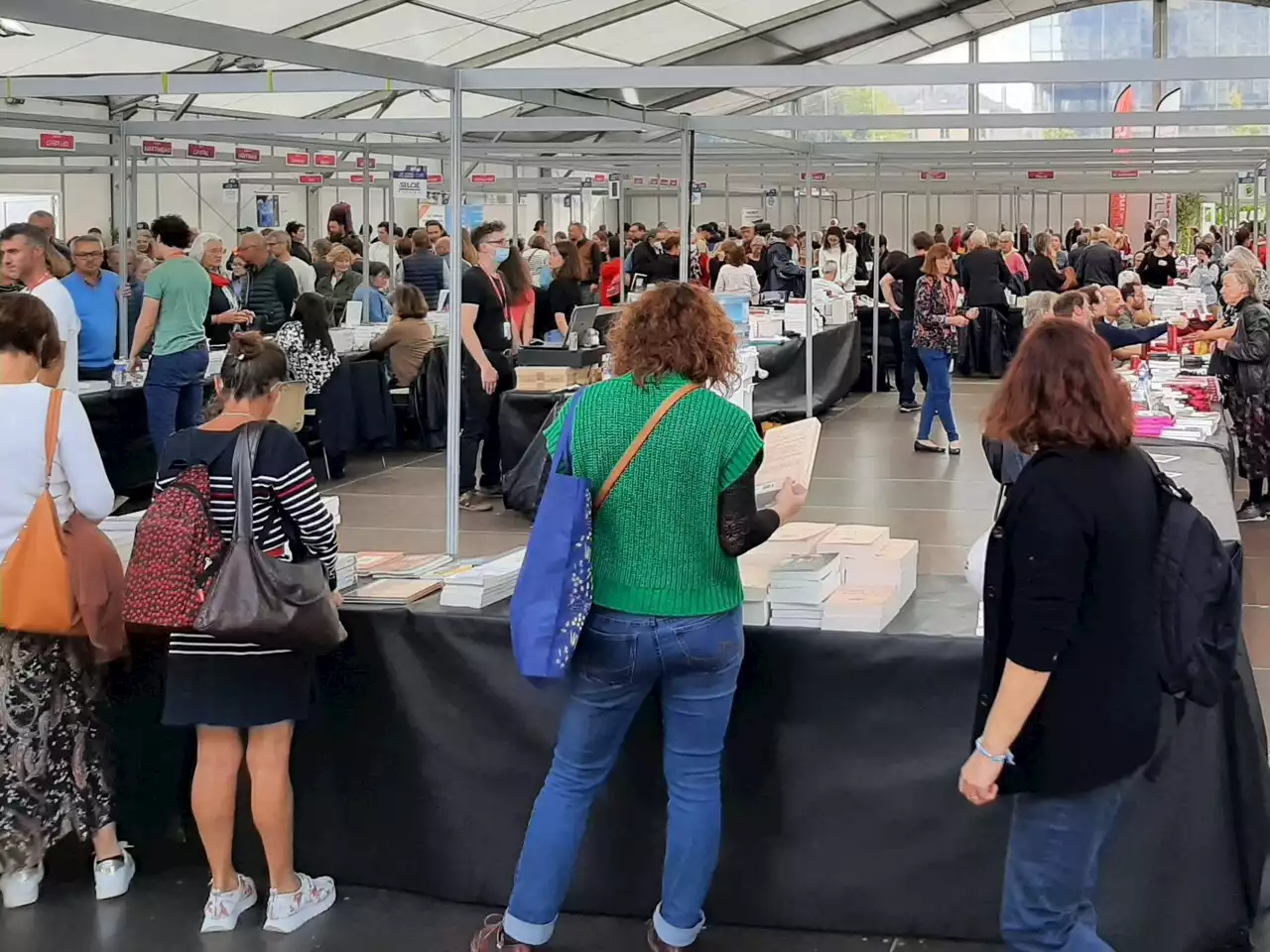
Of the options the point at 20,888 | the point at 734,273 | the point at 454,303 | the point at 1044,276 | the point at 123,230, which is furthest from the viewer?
the point at 1044,276

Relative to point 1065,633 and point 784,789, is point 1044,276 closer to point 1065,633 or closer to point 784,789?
point 784,789

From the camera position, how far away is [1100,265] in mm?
16062

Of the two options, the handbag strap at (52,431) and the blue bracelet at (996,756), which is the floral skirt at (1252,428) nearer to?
the blue bracelet at (996,756)

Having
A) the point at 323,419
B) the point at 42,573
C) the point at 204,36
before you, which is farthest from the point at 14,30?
the point at 42,573

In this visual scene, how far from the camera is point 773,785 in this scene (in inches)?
130

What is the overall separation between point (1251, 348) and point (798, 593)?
5163mm

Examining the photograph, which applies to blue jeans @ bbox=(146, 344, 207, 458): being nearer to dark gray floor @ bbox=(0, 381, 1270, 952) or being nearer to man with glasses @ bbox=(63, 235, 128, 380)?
man with glasses @ bbox=(63, 235, 128, 380)

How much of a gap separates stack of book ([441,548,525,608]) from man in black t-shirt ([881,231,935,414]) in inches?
371

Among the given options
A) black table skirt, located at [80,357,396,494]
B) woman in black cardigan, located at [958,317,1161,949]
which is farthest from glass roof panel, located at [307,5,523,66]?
woman in black cardigan, located at [958,317,1161,949]

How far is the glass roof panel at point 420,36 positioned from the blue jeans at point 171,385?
783 centimetres

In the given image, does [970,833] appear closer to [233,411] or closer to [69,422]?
[233,411]

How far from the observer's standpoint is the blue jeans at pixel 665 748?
2.88 metres

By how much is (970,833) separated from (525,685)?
3.12ft

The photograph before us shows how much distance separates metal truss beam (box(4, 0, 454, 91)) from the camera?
303cm
